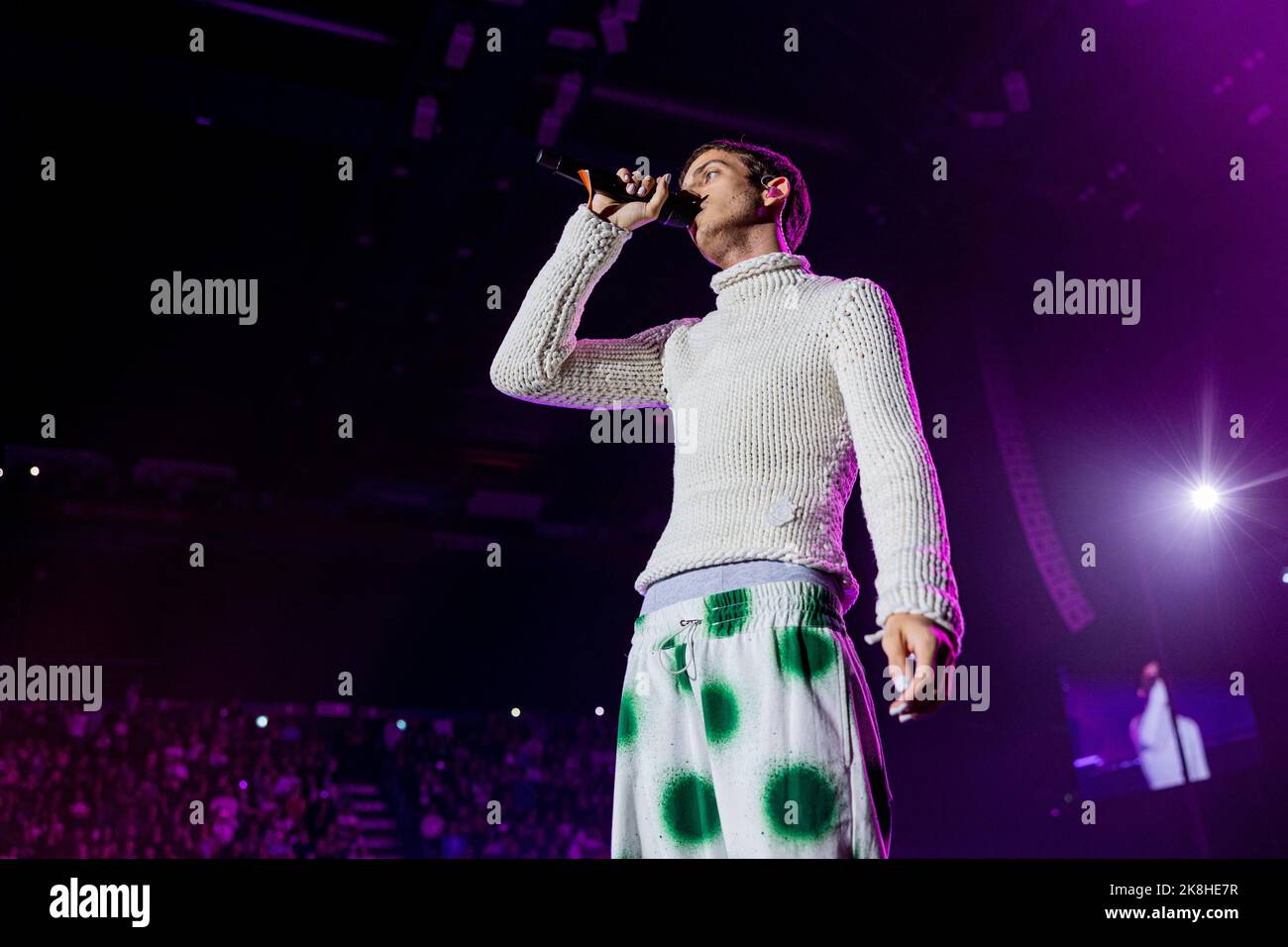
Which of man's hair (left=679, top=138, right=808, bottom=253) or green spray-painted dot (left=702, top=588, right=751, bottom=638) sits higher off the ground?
man's hair (left=679, top=138, right=808, bottom=253)

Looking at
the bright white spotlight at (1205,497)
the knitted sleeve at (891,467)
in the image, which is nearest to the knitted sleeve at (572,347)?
the knitted sleeve at (891,467)

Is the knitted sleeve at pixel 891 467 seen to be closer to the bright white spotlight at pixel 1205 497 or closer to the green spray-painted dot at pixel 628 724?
the green spray-painted dot at pixel 628 724

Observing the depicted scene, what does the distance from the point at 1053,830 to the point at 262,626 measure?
3683 mm

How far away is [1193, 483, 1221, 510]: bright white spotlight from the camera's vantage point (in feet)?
14.8

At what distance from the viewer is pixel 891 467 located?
45.6 inches

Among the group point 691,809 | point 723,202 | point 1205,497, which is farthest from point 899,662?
point 1205,497

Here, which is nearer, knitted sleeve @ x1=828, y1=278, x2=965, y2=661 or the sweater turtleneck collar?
knitted sleeve @ x1=828, y1=278, x2=965, y2=661

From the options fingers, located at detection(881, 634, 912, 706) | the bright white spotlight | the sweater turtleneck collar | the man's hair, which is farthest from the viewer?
the bright white spotlight

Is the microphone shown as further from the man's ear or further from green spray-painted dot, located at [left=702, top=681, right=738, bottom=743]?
green spray-painted dot, located at [left=702, top=681, right=738, bottom=743]

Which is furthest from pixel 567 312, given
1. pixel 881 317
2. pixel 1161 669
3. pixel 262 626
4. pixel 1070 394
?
pixel 262 626

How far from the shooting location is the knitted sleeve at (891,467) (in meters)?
1.07

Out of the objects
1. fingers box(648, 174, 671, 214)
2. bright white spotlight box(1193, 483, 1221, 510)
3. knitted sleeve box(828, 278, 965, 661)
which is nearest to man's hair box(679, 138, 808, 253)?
fingers box(648, 174, 671, 214)

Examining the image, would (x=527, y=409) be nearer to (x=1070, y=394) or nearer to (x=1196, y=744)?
(x=1070, y=394)

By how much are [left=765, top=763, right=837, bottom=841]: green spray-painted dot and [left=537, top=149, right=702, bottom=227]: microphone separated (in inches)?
26.9
